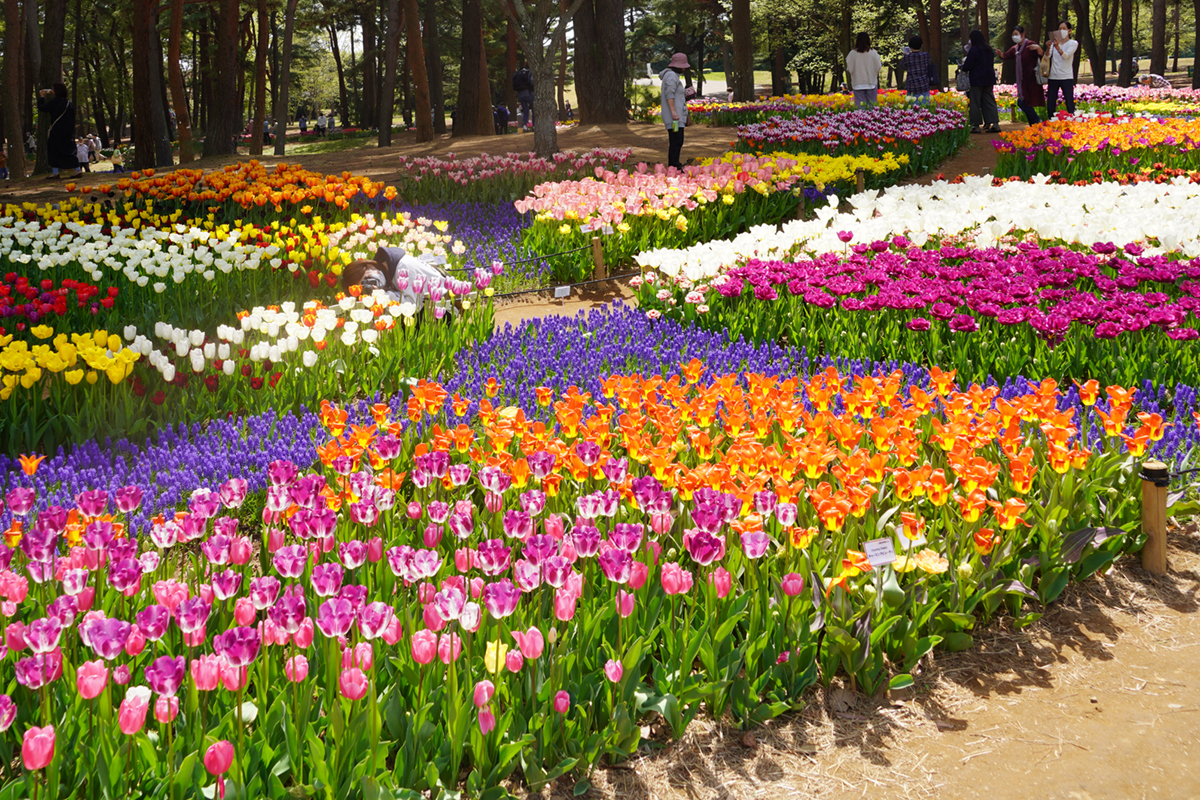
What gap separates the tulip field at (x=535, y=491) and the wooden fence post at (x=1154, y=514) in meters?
0.09

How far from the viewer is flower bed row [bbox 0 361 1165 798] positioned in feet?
8.02

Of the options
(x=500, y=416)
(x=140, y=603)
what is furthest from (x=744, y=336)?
(x=140, y=603)

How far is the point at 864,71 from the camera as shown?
1892 cm

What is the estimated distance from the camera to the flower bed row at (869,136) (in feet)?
49.8

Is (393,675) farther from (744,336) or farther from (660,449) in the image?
(744,336)

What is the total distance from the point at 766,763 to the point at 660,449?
118cm

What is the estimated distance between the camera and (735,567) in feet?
11.0

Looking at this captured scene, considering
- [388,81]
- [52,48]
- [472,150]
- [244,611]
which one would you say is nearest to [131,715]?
[244,611]

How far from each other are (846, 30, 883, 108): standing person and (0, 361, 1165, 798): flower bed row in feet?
52.8

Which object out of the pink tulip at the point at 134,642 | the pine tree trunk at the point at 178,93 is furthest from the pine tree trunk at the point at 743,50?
the pink tulip at the point at 134,642

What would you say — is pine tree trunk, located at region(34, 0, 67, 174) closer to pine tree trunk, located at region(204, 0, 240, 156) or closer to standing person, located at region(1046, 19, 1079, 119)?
pine tree trunk, located at region(204, 0, 240, 156)

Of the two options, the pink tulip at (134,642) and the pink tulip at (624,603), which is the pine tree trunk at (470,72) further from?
the pink tulip at (134,642)

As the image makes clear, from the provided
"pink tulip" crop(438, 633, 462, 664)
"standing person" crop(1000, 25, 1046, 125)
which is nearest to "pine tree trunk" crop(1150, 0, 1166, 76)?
"standing person" crop(1000, 25, 1046, 125)

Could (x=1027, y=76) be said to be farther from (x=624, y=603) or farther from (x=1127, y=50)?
(x=1127, y=50)
